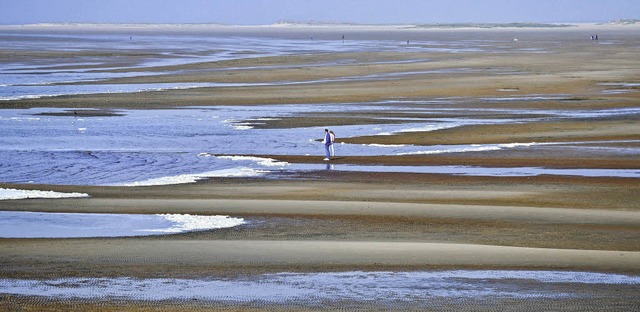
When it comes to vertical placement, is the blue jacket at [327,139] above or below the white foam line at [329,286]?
above

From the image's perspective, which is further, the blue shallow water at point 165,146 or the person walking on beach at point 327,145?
the person walking on beach at point 327,145

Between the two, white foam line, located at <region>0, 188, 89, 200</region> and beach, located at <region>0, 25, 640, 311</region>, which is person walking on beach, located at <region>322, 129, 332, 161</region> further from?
white foam line, located at <region>0, 188, 89, 200</region>

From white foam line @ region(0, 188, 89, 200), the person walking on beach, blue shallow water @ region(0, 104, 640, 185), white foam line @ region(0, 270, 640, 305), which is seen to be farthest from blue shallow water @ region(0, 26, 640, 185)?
white foam line @ region(0, 270, 640, 305)

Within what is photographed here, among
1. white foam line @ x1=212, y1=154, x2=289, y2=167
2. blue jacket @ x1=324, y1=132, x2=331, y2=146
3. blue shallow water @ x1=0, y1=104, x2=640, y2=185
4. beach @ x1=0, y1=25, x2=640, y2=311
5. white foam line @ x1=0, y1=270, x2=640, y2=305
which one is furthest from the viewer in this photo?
blue jacket @ x1=324, y1=132, x2=331, y2=146

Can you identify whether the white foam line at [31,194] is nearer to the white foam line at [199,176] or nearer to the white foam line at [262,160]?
the white foam line at [199,176]

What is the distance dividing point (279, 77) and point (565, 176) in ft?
115

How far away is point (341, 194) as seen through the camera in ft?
70.1

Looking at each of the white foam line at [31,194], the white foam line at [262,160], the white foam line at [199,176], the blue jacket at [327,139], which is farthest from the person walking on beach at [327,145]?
the white foam line at [31,194]

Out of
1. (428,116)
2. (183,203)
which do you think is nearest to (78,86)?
(428,116)

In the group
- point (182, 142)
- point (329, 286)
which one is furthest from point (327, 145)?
point (329, 286)

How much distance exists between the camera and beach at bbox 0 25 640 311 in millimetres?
14453

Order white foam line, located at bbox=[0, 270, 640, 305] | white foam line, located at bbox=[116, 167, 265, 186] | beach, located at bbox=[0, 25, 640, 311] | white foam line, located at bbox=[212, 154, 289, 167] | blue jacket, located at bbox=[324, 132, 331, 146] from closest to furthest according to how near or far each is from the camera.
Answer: white foam line, located at bbox=[0, 270, 640, 305]
beach, located at bbox=[0, 25, 640, 311]
white foam line, located at bbox=[116, 167, 265, 186]
white foam line, located at bbox=[212, 154, 289, 167]
blue jacket, located at bbox=[324, 132, 331, 146]

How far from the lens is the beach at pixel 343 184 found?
14.5 metres

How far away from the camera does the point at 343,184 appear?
22750 millimetres
